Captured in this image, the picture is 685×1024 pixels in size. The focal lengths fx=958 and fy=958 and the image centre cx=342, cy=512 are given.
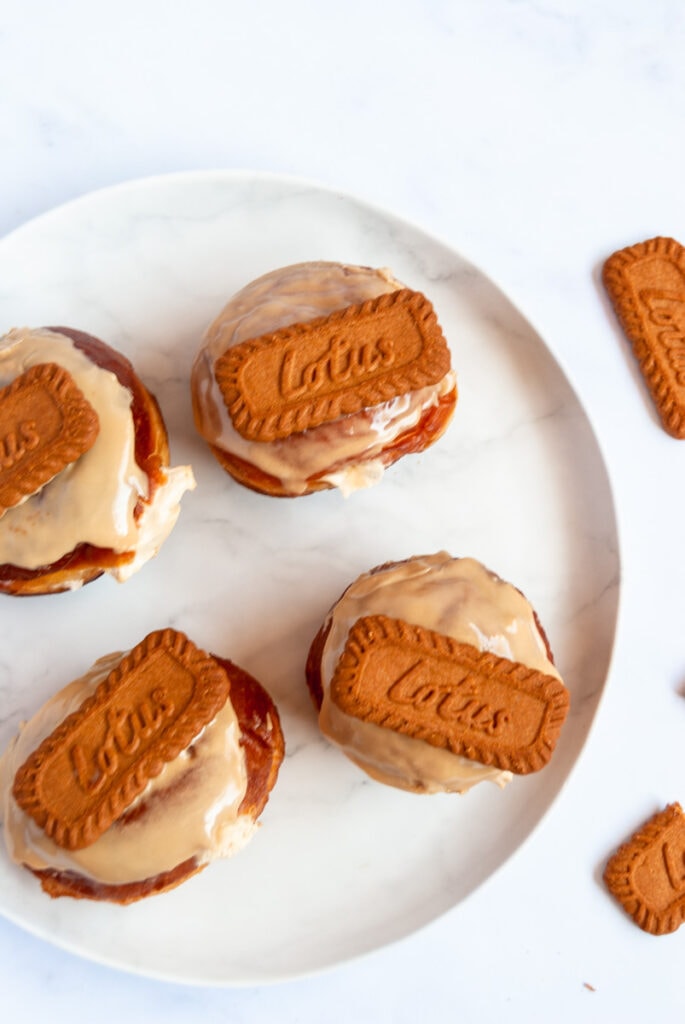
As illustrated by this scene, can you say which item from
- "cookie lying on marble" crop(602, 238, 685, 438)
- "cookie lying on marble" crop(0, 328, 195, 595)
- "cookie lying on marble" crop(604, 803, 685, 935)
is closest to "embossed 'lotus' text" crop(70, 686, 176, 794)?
"cookie lying on marble" crop(0, 328, 195, 595)

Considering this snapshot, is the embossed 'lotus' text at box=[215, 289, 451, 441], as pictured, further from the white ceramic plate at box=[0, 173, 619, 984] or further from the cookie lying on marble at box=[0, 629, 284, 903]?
the cookie lying on marble at box=[0, 629, 284, 903]

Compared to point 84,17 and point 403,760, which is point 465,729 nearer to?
point 403,760

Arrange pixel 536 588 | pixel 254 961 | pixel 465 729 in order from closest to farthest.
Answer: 1. pixel 465 729
2. pixel 254 961
3. pixel 536 588

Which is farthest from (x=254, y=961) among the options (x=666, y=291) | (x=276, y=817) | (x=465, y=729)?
(x=666, y=291)

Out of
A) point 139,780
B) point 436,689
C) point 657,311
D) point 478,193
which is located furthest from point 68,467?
point 657,311

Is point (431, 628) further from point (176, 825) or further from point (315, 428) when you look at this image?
point (176, 825)

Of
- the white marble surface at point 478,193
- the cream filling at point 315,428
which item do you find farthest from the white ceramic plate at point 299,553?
the cream filling at point 315,428
